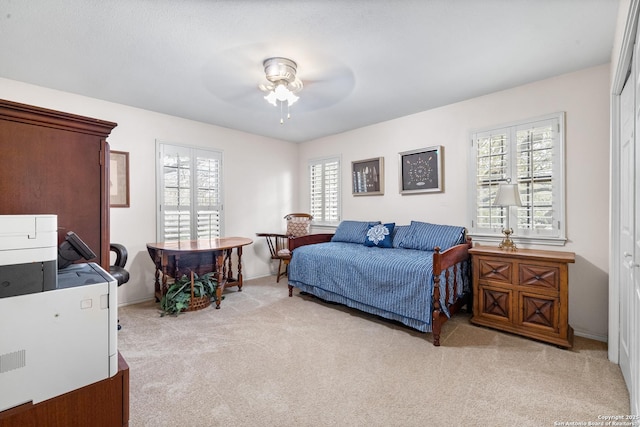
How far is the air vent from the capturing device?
84 cm

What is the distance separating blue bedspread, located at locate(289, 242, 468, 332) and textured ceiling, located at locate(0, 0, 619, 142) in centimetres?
178

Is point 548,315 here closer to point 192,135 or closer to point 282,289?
point 282,289

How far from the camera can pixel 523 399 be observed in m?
1.76

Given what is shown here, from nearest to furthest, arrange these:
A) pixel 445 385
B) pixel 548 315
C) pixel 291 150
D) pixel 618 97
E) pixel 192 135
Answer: pixel 445 385 → pixel 618 97 → pixel 548 315 → pixel 192 135 → pixel 291 150

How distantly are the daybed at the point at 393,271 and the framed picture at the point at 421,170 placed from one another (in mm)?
492

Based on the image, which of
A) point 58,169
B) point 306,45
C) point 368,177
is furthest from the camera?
point 368,177

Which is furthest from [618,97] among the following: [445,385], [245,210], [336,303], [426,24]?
[245,210]

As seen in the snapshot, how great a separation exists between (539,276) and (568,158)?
1.18 m

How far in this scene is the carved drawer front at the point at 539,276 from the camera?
7.90 feet

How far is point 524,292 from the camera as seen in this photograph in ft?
8.35

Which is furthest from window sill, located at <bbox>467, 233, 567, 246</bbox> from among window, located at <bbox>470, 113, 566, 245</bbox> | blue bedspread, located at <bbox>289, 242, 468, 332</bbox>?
blue bedspread, located at <bbox>289, 242, 468, 332</bbox>

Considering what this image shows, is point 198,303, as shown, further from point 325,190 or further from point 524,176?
point 524,176

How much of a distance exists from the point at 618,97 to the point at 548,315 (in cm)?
178

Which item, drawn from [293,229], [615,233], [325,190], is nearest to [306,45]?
[615,233]
